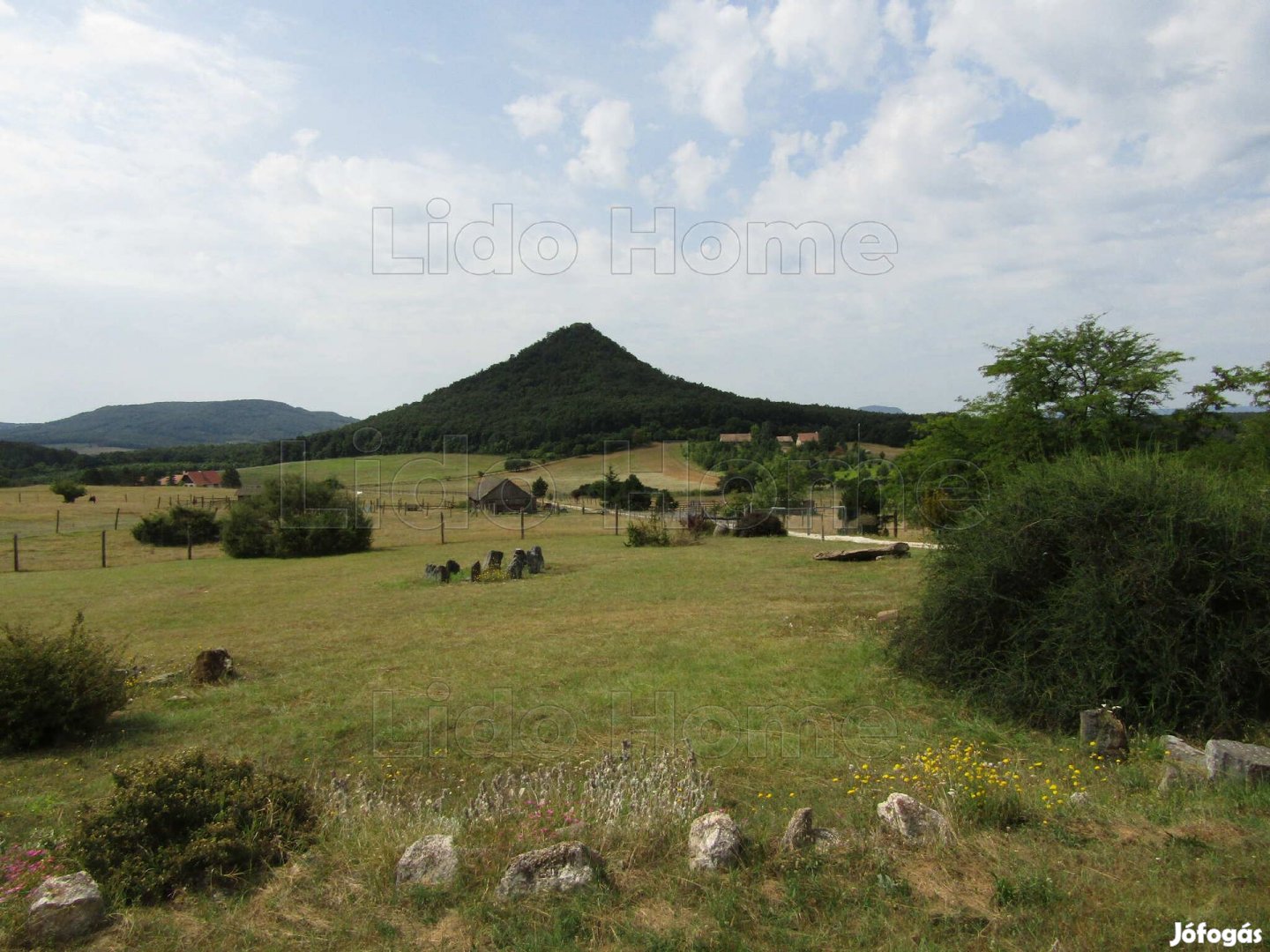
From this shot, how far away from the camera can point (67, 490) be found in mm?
60312

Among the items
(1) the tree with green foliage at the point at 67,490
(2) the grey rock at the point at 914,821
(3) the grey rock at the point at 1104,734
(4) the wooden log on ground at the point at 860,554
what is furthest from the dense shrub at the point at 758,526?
(1) the tree with green foliage at the point at 67,490

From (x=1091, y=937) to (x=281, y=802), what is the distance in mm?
4894

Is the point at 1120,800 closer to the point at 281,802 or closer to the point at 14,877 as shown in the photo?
the point at 281,802

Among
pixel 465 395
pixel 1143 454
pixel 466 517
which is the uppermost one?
pixel 465 395

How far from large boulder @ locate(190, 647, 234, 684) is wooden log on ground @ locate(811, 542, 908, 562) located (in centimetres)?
1631

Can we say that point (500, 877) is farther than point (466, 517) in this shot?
No

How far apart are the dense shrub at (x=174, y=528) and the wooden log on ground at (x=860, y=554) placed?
30.1 metres

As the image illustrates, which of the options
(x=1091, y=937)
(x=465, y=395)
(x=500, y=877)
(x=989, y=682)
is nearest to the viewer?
(x=1091, y=937)

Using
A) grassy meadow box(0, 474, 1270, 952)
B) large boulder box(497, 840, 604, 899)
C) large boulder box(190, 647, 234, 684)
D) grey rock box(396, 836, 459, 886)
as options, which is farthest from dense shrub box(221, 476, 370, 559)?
large boulder box(497, 840, 604, 899)

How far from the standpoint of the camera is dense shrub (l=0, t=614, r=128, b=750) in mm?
7406

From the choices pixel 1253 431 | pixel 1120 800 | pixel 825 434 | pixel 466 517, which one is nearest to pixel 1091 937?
pixel 1120 800

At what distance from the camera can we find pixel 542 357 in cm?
11262

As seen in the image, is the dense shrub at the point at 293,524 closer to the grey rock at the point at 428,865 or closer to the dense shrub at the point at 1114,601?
the dense shrub at the point at 1114,601

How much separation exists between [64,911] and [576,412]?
294 ft
